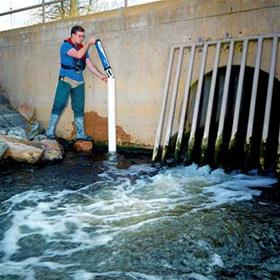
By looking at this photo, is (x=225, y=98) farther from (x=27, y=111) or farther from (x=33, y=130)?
(x=27, y=111)

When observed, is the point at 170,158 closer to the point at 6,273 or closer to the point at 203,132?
the point at 203,132

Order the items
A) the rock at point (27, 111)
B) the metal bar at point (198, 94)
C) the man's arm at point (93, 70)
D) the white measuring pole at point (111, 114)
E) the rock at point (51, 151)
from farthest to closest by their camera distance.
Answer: the rock at point (27, 111) < the man's arm at point (93, 70) < the white measuring pole at point (111, 114) < the rock at point (51, 151) < the metal bar at point (198, 94)

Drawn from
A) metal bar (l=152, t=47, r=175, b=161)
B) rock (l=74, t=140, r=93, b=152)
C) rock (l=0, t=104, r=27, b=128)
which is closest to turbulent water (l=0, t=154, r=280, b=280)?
metal bar (l=152, t=47, r=175, b=161)

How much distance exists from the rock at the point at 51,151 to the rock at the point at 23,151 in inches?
6.5

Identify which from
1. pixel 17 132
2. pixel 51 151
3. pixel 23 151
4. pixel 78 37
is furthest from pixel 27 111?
pixel 78 37

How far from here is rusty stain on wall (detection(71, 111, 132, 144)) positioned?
6.55 m

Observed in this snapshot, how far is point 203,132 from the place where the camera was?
18.1ft

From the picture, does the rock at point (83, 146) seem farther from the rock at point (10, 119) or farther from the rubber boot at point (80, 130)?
the rock at point (10, 119)

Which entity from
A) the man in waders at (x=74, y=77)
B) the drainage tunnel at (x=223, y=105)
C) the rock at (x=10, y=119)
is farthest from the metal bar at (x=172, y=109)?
the rock at (x=10, y=119)

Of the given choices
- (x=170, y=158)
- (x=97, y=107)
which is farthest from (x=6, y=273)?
(x=97, y=107)

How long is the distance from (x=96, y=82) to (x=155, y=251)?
4.58 metres

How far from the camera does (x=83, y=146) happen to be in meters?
6.73

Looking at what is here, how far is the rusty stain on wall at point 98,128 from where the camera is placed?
6.55 m

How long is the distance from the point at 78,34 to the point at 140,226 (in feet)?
13.6
